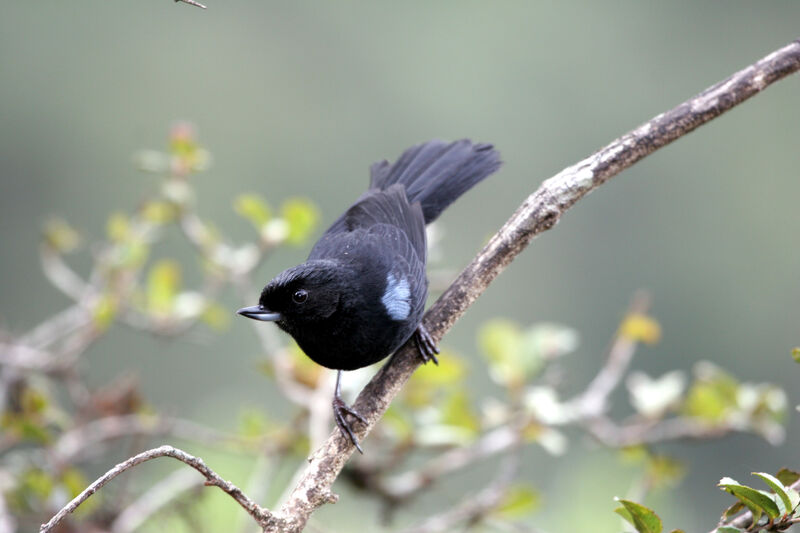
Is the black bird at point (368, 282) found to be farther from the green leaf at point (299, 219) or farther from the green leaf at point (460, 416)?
the green leaf at point (460, 416)

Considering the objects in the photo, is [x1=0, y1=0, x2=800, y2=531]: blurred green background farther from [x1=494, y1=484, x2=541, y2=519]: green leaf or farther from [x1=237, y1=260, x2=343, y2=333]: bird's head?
[x1=237, y1=260, x2=343, y2=333]: bird's head

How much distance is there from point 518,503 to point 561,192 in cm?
122

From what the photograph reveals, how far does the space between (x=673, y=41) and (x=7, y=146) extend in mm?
11231

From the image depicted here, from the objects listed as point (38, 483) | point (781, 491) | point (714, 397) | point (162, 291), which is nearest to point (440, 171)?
point (162, 291)

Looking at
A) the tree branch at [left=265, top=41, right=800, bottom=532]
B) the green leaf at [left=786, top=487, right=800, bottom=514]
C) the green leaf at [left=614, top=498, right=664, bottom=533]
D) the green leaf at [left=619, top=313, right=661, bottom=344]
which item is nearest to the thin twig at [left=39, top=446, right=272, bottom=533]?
the tree branch at [left=265, top=41, right=800, bottom=532]

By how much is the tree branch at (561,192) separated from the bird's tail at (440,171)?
0.94 m

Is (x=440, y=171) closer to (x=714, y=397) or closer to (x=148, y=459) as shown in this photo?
(x=714, y=397)

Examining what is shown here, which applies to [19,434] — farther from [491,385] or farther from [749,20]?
[749,20]

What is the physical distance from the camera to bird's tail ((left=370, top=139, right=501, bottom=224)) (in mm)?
3287

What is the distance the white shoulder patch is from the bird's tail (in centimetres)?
51

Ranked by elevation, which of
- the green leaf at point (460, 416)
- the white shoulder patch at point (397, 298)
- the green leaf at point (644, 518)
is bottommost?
the green leaf at point (644, 518)

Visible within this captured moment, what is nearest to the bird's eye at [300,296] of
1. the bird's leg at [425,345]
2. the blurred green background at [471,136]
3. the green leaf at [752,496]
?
the bird's leg at [425,345]

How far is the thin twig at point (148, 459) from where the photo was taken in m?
1.48

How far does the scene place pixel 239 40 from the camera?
1498cm
